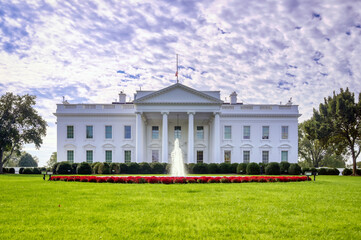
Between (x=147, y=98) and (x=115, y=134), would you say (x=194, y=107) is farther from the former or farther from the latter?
(x=115, y=134)

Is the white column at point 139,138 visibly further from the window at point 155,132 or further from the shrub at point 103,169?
the shrub at point 103,169

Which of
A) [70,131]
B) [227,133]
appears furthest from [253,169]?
[70,131]

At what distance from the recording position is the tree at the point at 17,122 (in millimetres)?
37116

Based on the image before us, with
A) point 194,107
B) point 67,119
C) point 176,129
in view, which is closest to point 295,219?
point 194,107

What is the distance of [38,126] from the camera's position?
132 feet

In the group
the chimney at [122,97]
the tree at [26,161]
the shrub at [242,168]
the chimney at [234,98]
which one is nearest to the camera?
the shrub at [242,168]

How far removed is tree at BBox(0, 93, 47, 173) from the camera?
122 feet

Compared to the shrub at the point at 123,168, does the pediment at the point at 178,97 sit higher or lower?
higher

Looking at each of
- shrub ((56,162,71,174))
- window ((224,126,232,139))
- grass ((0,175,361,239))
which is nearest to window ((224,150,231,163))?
window ((224,126,232,139))

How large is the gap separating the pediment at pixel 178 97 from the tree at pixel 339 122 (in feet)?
43.0

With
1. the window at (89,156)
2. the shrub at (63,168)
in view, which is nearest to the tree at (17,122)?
the window at (89,156)

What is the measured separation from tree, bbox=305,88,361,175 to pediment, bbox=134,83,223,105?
13096 millimetres

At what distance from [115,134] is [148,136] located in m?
4.68

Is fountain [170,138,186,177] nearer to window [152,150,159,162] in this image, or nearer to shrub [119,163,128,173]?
shrub [119,163,128,173]
